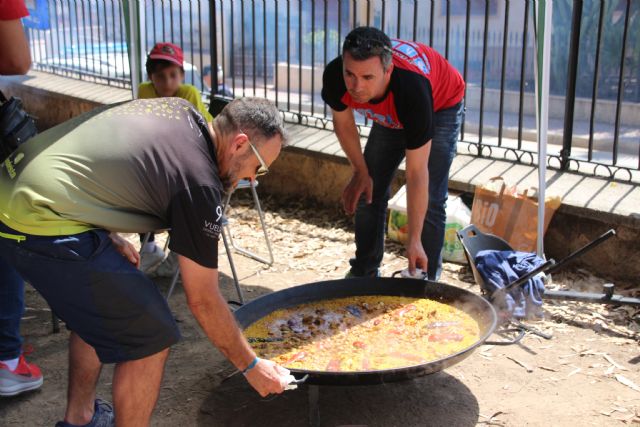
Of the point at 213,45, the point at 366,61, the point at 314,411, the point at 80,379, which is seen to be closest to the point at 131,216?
the point at 80,379

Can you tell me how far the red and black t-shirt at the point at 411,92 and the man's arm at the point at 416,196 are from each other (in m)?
0.07

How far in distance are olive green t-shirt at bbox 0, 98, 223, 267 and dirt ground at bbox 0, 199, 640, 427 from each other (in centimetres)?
143

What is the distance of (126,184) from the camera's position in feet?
8.66

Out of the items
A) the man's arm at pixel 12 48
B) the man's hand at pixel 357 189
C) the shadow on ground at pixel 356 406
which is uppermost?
the man's arm at pixel 12 48

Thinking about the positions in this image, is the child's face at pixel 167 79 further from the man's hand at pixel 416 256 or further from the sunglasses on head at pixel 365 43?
the man's hand at pixel 416 256

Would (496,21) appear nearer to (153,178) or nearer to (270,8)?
(270,8)

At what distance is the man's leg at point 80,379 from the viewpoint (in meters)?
3.25

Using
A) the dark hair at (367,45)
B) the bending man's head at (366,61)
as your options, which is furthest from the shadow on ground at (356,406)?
the dark hair at (367,45)

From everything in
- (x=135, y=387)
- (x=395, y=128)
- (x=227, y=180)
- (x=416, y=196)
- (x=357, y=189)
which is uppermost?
(x=227, y=180)

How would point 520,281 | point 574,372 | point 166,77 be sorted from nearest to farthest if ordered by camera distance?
1. point 574,372
2. point 520,281
3. point 166,77

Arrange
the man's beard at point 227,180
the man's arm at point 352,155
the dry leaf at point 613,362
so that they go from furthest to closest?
the man's arm at point 352,155 → the dry leaf at point 613,362 → the man's beard at point 227,180

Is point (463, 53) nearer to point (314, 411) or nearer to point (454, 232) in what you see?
point (454, 232)

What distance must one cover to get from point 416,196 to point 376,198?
0.88 m

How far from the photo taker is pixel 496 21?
10.2 metres
